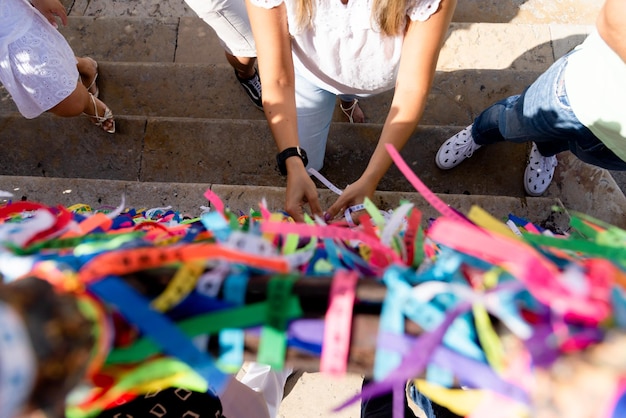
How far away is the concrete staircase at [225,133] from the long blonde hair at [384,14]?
635 mm

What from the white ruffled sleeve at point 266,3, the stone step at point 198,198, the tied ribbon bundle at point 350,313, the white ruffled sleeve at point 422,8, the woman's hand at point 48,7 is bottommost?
the stone step at point 198,198

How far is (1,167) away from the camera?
211cm

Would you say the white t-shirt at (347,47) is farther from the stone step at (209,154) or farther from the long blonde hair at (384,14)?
the stone step at (209,154)

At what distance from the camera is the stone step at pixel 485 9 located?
2.96m

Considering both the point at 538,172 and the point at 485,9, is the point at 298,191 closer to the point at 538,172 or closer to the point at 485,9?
the point at 538,172

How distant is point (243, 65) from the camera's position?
2.20 metres

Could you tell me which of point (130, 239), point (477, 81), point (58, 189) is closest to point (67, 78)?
point (58, 189)

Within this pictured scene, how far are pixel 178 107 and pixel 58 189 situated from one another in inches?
38.3

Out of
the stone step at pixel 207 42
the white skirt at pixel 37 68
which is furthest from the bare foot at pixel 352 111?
the white skirt at pixel 37 68

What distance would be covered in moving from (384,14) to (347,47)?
190 millimetres

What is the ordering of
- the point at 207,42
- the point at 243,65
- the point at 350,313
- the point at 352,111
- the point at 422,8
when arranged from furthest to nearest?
the point at 207,42
the point at 352,111
the point at 243,65
the point at 422,8
the point at 350,313

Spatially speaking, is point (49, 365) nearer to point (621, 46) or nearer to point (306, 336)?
point (306, 336)

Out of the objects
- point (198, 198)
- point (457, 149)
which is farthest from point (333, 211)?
point (457, 149)

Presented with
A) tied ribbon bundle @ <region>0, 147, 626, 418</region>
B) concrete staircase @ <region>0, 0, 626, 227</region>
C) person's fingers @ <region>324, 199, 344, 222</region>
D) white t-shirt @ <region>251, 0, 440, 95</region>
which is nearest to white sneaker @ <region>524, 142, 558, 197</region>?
concrete staircase @ <region>0, 0, 626, 227</region>
